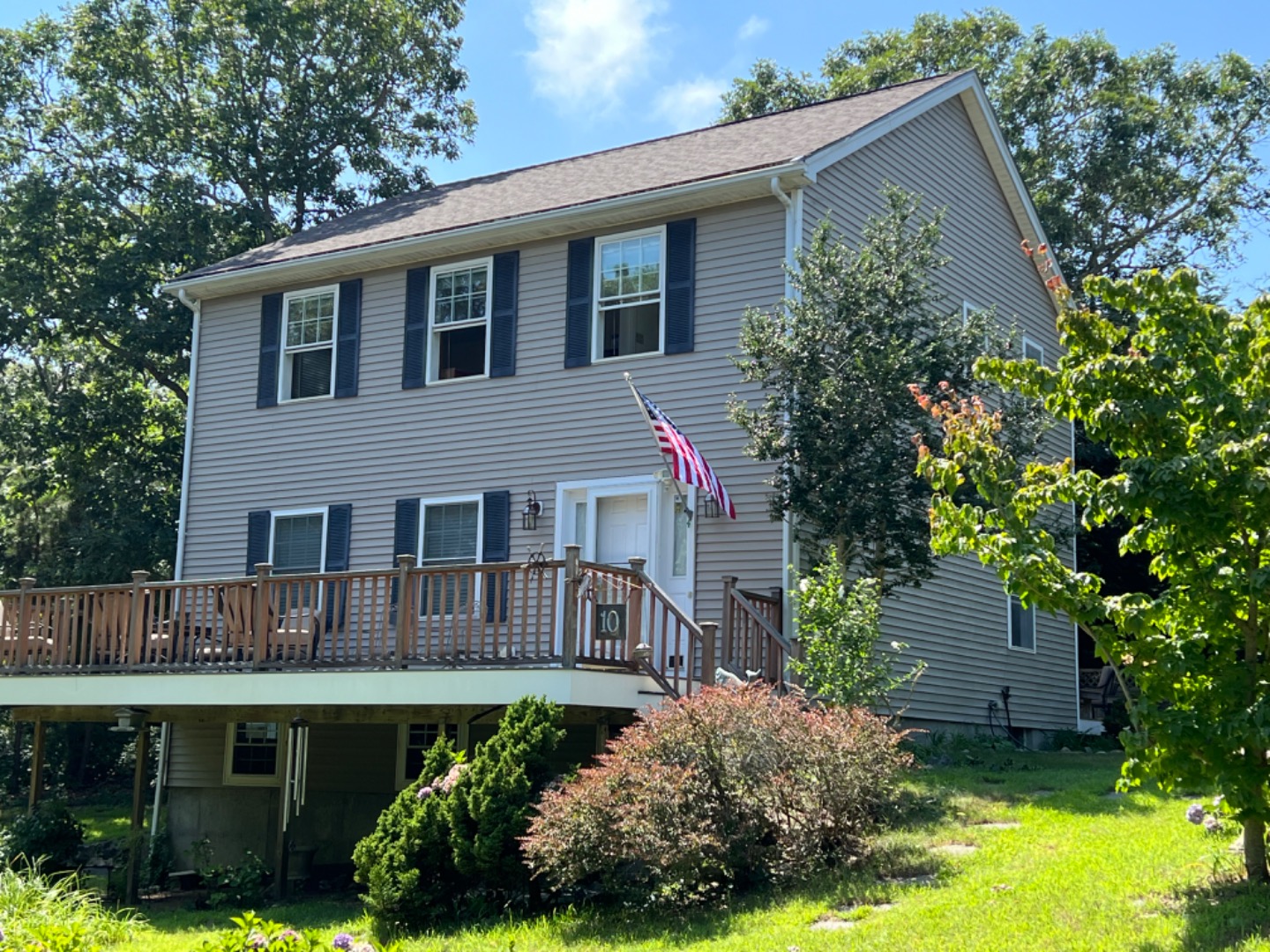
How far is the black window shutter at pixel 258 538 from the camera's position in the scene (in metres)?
18.0

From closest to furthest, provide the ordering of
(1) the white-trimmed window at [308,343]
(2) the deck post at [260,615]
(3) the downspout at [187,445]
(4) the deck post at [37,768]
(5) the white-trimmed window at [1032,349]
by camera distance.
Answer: (2) the deck post at [260,615]
(4) the deck post at [37,768]
(1) the white-trimmed window at [308,343]
(3) the downspout at [187,445]
(5) the white-trimmed window at [1032,349]

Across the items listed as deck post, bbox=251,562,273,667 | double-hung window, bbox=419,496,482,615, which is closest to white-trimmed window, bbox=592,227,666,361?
double-hung window, bbox=419,496,482,615

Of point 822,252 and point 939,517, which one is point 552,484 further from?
point 939,517

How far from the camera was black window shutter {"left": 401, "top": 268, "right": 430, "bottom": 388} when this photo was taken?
17141 mm

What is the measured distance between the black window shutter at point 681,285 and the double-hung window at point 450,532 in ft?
10.2

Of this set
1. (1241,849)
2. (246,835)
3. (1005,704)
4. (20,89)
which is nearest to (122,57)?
(20,89)

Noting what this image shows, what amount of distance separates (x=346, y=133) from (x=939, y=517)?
23854mm

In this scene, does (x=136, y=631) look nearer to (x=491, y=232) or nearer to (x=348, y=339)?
(x=348, y=339)

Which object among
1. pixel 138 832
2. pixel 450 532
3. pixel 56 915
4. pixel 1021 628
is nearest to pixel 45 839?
pixel 138 832

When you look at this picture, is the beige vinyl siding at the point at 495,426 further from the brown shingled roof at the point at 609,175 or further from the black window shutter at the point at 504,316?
the brown shingled roof at the point at 609,175

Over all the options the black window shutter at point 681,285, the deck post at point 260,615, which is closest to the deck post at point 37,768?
the deck post at point 260,615

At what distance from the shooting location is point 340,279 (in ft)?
59.3

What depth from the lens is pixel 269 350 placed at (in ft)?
60.7

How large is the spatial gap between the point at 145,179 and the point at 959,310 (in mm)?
17349
